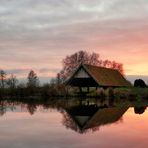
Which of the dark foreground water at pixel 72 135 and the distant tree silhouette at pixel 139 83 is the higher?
the distant tree silhouette at pixel 139 83

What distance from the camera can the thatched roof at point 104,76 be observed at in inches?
1982

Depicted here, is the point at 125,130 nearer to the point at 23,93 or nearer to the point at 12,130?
the point at 12,130

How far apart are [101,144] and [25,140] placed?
2421 mm

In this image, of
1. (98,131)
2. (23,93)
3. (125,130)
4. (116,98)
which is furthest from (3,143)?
(23,93)

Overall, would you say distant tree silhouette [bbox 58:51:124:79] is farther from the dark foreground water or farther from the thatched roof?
the dark foreground water

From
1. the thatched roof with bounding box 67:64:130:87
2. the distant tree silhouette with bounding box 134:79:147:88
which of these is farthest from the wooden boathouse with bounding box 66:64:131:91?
the distant tree silhouette with bounding box 134:79:147:88

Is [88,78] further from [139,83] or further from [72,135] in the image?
[72,135]

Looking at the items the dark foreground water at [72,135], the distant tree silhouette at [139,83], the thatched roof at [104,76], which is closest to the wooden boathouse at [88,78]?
the thatched roof at [104,76]

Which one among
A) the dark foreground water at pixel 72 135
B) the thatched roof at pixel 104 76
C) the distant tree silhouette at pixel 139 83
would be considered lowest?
the dark foreground water at pixel 72 135

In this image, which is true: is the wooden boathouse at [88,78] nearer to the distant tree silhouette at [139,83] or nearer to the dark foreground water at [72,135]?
the distant tree silhouette at [139,83]

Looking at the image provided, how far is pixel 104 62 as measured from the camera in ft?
264

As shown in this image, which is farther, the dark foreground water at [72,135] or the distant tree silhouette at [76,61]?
the distant tree silhouette at [76,61]

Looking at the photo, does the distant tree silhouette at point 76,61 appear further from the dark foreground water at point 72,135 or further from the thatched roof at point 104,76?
the dark foreground water at point 72,135

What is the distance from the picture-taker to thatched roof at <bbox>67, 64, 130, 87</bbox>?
50.3 metres
